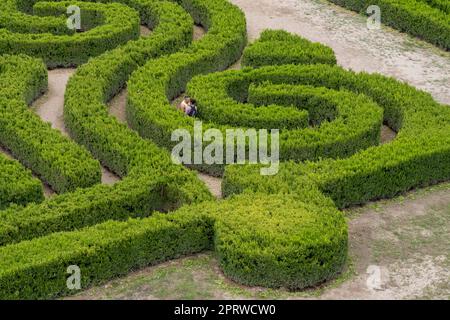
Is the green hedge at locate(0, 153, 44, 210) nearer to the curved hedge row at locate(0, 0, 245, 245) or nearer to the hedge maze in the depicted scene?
the hedge maze

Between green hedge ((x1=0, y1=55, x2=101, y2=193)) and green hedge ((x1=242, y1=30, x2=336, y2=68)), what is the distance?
5.30 meters

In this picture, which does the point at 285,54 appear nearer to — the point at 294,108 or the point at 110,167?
the point at 294,108

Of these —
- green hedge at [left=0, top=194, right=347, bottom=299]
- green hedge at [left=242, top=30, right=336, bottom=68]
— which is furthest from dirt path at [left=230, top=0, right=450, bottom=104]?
green hedge at [left=0, top=194, right=347, bottom=299]

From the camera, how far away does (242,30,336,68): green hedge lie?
93.0ft

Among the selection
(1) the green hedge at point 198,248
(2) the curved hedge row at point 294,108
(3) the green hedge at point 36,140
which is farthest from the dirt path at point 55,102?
(1) the green hedge at point 198,248

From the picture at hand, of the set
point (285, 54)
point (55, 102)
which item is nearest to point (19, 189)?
point (55, 102)

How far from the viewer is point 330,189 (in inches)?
872

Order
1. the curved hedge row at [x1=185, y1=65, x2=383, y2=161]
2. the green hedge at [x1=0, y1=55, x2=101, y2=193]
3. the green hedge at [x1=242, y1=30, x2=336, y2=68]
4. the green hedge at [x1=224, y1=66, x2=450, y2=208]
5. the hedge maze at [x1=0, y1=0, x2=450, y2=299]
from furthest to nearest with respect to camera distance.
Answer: the green hedge at [x1=242, y1=30, x2=336, y2=68], the curved hedge row at [x1=185, y1=65, x2=383, y2=161], the green hedge at [x1=0, y1=55, x2=101, y2=193], the green hedge at [x1=224, y1=66, x2=450, y2=208], the hedge maze at [x1=0, y1=0, x2=450, y2=299]

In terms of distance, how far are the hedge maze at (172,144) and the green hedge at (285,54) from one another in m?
0.04

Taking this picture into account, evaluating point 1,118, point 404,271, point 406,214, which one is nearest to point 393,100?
point 406,214

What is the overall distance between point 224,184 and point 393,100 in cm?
564

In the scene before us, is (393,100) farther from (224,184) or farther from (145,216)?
(145,216)

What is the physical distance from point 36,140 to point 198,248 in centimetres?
513

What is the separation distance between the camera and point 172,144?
2411 cm
